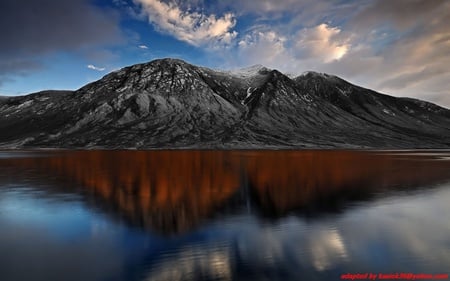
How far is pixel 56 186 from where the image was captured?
4091cm

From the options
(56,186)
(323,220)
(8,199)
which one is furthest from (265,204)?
(56,186)

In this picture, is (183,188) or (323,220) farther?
(183,188)

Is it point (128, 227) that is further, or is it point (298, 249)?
point (128, 227)

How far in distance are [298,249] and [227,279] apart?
4.98m

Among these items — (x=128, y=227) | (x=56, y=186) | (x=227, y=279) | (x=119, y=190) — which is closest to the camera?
(x=227, y=279)

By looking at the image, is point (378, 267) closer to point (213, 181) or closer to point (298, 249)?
point (298, 249)

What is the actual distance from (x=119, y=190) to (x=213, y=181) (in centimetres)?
1251

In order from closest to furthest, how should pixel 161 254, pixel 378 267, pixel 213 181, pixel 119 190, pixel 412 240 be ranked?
pixel 378 267, pixel 161 254, pixel 412 240, pixel 119 190, pixel 213 181

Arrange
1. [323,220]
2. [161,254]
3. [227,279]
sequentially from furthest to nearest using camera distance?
[323,220], [161,254], [227,279]

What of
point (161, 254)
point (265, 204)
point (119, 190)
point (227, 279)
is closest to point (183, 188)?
point (119, 190)

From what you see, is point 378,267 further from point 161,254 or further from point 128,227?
point 128,227

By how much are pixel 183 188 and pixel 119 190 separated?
21.9 ft

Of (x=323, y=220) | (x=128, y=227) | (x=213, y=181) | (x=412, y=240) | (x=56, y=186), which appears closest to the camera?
(x=412, y=240)

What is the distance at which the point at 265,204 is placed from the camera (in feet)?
94.8
